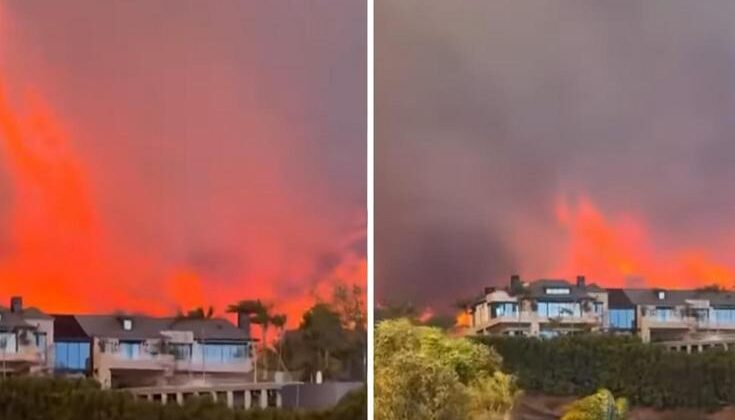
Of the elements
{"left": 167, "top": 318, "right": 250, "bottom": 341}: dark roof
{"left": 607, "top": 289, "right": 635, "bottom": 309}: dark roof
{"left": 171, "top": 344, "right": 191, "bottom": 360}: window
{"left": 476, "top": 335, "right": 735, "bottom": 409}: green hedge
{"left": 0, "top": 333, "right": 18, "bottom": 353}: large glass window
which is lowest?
{"left": 476, "top": 335, "right": 735, "bottom": 409}: green hedge

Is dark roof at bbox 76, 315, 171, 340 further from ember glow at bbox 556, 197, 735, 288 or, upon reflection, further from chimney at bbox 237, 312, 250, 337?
ember glow at bbox 556, 197, 735, 288

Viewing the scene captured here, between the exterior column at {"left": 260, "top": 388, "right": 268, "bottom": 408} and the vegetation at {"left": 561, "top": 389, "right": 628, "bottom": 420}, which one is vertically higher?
the exterior column at {"left": 260, "top": 388, "right": 268, "bottom": 408}

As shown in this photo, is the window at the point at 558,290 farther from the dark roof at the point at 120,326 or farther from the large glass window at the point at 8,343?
the large glass window at the point at 8,343

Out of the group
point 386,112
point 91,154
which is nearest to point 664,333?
point 386,112

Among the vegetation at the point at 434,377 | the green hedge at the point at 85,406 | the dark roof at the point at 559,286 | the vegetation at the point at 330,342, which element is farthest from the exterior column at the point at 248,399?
the dark roof at the point at 559,286

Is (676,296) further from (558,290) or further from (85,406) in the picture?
(85,406)

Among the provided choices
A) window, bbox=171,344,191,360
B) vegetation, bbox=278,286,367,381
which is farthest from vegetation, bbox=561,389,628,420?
window, bbox=171,344,191,360

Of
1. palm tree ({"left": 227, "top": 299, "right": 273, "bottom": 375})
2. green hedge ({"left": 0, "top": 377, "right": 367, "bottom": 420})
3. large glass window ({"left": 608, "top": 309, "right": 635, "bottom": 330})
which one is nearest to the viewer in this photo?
green hedge ({"left": 0, "top": 377, "right": 367, "bottom": 420})

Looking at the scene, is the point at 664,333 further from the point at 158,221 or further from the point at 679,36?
the point at 158,221
